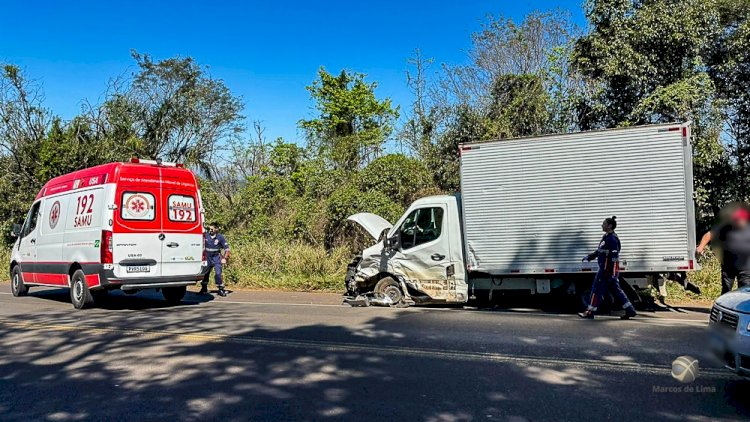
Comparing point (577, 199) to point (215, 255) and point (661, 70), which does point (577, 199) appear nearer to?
point (661, 70)

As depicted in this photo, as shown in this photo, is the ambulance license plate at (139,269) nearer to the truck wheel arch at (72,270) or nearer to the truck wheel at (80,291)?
the truck wheel at (80,291)

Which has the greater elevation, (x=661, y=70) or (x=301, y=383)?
(x=661, y=70)

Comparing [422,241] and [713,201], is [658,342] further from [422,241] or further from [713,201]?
[713,201]

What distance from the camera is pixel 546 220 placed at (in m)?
9.91

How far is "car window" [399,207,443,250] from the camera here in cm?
1073

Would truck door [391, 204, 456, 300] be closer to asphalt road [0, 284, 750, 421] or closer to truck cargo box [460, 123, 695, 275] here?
truck cargo box [460, 123, 695, 275]

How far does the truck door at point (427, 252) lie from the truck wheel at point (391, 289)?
306 mm

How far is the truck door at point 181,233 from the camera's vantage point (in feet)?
36.4

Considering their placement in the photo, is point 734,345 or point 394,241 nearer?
point 734,345

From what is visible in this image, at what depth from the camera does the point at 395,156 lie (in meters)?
19.8

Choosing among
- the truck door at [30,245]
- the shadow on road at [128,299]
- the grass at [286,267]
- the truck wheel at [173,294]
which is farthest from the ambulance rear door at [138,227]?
the grass at [286,267]

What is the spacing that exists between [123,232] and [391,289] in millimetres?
4991

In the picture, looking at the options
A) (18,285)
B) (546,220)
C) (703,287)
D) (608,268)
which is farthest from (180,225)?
(703,287)

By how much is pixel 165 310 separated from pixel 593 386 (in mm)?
8107
